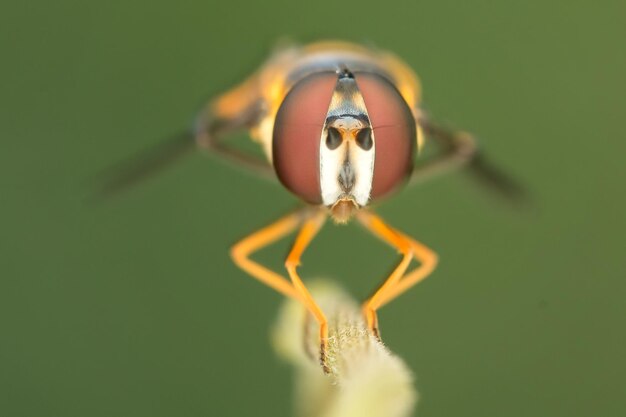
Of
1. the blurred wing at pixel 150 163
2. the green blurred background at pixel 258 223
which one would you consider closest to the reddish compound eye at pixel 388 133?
the green blurred background at pixel 258 223

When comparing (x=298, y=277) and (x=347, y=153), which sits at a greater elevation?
(x=347, y=153)

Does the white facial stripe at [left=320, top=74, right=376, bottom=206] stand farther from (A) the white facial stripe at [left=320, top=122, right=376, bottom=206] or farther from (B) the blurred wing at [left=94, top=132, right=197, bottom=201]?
(B) the blurred wing at [left=94, top=132, right=197, bottom=201]

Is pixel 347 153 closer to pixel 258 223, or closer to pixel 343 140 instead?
pixel 343 140

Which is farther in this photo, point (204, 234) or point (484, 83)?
point (484, 83)

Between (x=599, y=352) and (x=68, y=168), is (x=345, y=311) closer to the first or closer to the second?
(x=599, y=352)

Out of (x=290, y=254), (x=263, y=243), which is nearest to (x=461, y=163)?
(x=263, y=243)

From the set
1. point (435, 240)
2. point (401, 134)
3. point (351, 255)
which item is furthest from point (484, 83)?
point (401, 134)
